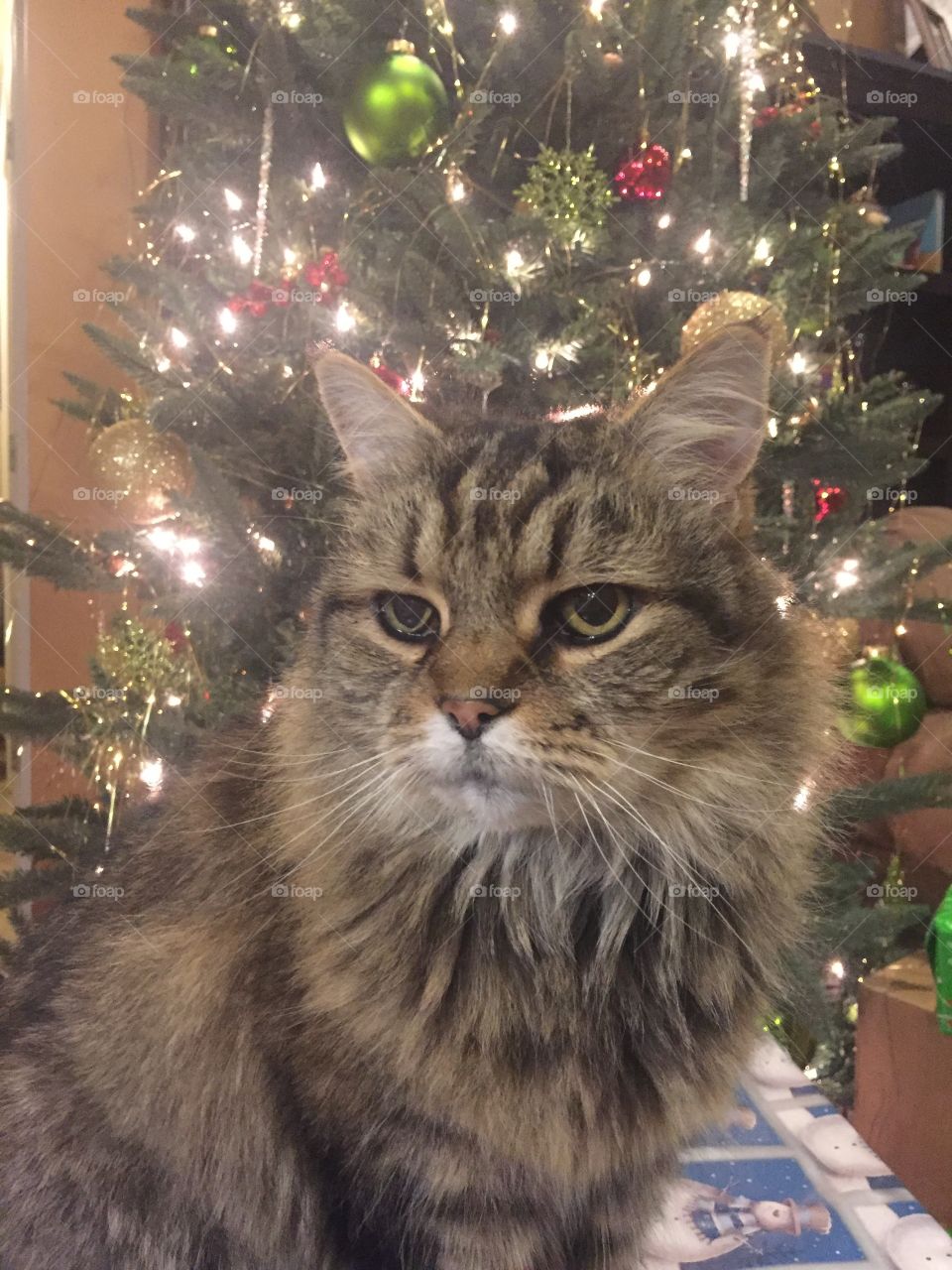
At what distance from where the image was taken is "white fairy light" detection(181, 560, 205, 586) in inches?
57.2

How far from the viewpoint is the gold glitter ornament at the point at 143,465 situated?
157cm

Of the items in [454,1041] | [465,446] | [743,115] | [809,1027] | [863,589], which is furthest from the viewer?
[809,1027]

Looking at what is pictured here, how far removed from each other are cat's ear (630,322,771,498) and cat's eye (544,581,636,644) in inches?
5.9

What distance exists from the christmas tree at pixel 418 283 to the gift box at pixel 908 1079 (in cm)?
17

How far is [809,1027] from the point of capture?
5.48 feet

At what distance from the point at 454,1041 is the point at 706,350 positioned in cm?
70

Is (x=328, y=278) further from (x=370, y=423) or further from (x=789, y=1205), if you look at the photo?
(x=789, y=1205)

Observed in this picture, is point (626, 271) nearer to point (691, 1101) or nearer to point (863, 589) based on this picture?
point (863, 589)

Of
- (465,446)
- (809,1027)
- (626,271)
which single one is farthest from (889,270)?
(809,1027)

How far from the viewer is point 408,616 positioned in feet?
2.92

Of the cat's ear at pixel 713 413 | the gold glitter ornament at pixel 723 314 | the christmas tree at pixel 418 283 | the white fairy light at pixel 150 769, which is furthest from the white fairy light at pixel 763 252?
the white fairy light at pixel 150 769

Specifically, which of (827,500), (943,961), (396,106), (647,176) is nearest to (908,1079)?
(943,961)

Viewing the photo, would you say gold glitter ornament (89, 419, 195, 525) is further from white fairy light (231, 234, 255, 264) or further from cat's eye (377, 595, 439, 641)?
cat's eye (377, 595, 439, 641)

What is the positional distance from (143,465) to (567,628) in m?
1.10
